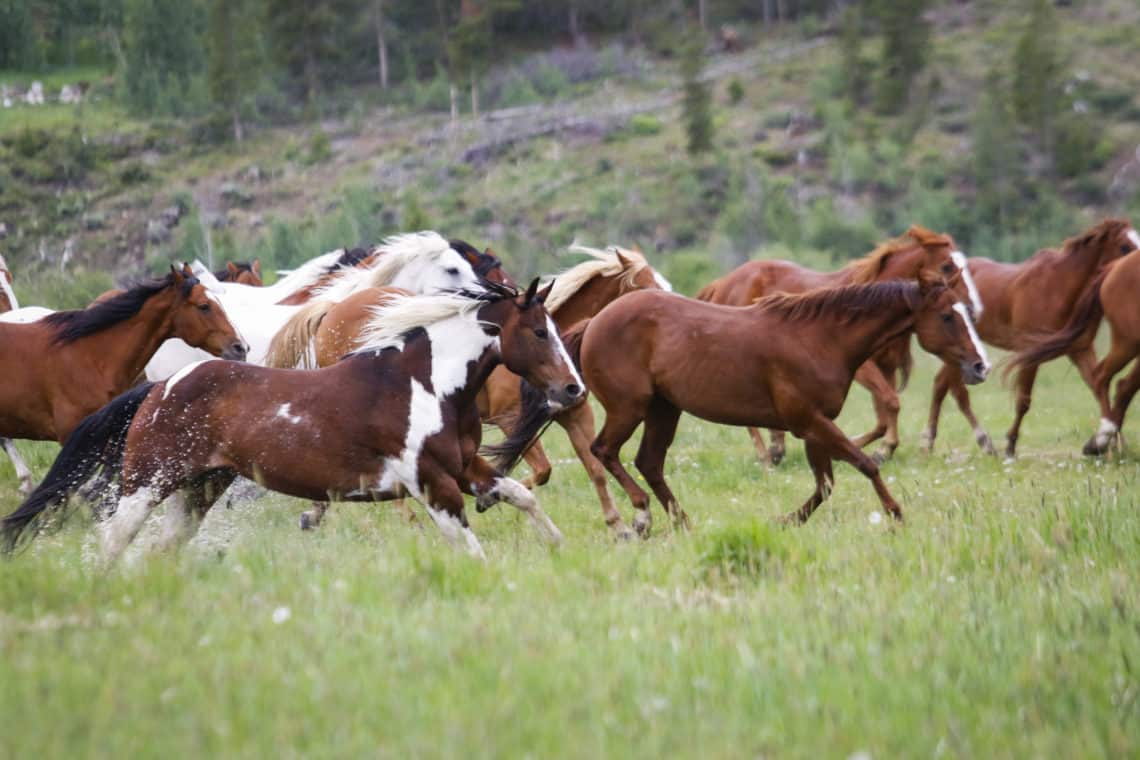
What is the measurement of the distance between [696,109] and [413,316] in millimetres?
44875

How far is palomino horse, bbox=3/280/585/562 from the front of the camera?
630cm

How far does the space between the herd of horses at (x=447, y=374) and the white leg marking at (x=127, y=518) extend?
0.5 inches

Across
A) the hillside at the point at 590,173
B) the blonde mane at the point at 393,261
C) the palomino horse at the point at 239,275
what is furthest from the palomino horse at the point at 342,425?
the hillside at the point at 590,173

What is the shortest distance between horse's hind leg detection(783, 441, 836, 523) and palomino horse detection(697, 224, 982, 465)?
134 centimetres

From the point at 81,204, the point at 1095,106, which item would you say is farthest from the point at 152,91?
the point at 1095,106

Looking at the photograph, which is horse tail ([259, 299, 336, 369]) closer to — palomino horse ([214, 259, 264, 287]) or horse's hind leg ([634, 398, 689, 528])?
horse's hind leg ([634, 398, 689, 528])

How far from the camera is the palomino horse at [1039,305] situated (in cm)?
1248

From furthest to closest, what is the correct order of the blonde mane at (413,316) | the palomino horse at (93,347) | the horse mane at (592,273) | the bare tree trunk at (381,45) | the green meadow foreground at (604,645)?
the bare tree trunk at (381,45) → the horse mane at (592,273) → the palomino horse at (93,347) → the blonde mane at (413,316) → the green meadow foreground at (604,645)

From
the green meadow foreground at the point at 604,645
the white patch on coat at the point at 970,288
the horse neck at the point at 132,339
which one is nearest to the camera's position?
the green meadow foreground at the point at 604,645

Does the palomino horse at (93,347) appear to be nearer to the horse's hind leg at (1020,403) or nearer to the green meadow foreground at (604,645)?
the green meadow foreground at (604,645)

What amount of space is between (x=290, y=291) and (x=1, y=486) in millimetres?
3189

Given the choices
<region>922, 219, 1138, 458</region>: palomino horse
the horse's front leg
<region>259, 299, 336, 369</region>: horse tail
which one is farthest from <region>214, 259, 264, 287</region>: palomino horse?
the horse's front leg

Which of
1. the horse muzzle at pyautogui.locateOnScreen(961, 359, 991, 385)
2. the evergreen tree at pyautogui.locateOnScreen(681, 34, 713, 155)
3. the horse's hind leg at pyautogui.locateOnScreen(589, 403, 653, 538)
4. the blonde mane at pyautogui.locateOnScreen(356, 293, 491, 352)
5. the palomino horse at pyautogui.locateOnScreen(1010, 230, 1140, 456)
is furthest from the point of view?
the evergreen tree at pyautogui.locateOnScreen(681, 34, 713, 155)

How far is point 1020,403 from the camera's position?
12430 mm
